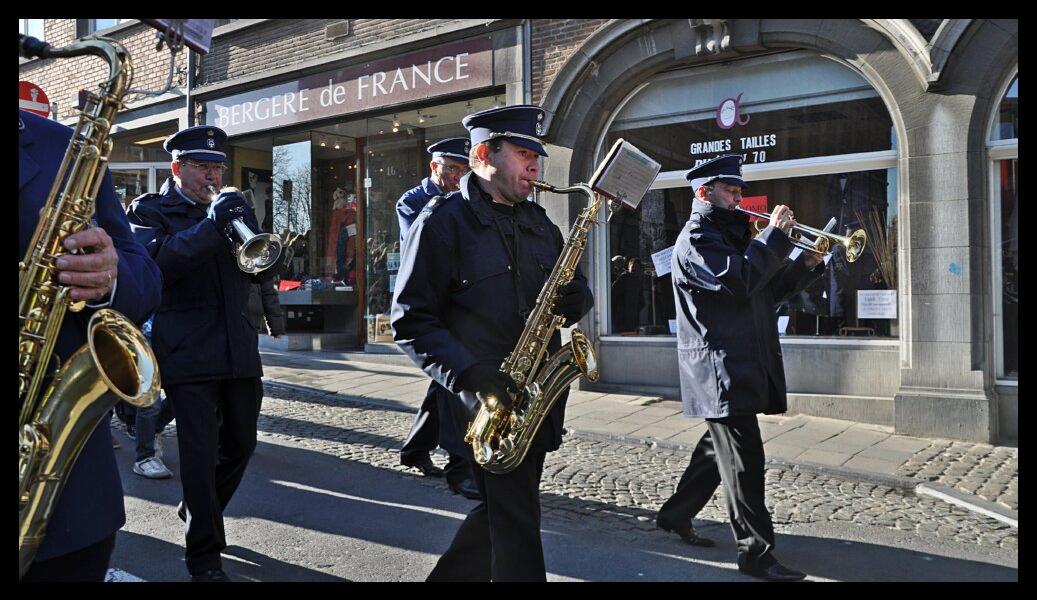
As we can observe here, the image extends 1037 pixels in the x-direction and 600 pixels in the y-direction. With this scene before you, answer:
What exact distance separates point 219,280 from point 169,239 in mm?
325

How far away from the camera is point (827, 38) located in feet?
27.3

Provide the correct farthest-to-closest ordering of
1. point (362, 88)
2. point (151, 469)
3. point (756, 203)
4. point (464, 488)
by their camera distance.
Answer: point (362, 88) → point (756, 203) → point (151, 469) → point (464, 488)

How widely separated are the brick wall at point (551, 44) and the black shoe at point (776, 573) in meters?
7.23

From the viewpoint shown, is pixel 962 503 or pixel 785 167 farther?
pixel 785 167

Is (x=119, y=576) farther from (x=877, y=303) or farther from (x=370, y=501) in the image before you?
(x=877, y=303)

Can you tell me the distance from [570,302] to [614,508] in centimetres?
238

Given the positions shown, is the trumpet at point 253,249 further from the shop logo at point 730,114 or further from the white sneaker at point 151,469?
the shop logo at point 730,114

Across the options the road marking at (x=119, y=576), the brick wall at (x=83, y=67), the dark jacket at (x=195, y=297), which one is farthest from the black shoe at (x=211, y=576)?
the brick wall at (x=83, y=67)

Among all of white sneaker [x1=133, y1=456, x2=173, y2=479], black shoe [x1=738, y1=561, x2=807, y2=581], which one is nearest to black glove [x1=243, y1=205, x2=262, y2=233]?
→ white sneaker [x1=133, y1=456, x2=173, y2=479]

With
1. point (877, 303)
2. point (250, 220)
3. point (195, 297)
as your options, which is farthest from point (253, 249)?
point (877, 303)

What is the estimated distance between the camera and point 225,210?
163 inches

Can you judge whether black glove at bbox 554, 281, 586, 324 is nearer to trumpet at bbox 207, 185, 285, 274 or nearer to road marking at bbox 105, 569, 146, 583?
trumpet at bbox 207, 185, 285, 274

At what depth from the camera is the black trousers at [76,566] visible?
199cm

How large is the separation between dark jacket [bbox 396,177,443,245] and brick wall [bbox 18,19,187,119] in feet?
32.0
